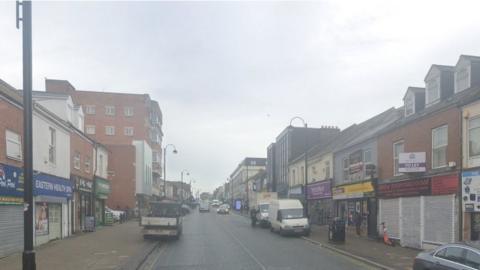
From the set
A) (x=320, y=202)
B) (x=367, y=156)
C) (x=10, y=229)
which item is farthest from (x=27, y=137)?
(x=320, y=202)

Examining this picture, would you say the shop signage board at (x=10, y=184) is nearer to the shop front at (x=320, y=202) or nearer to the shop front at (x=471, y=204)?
the shop front at (x=471, y=204)

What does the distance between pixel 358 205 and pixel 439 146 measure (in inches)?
462

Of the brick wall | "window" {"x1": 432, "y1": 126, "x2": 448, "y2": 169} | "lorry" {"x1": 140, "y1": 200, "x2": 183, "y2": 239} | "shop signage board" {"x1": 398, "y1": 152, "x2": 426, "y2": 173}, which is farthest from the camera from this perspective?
"lorry" {"x1": 140, "y1": 200, "x2": 183, "y2": 239}

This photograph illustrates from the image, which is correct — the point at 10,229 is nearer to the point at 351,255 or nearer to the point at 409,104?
the point at 351,255

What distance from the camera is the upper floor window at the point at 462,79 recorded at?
22.3m

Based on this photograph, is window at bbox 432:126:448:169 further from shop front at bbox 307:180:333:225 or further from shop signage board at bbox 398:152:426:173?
shop front at bbox 307:180:333:225

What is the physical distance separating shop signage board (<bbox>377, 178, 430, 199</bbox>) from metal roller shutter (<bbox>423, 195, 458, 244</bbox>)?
0.49 metres

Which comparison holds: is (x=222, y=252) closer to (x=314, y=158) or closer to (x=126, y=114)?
(x=314, y=158)

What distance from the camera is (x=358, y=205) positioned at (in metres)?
33.3

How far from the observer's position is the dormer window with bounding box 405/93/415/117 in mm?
27145

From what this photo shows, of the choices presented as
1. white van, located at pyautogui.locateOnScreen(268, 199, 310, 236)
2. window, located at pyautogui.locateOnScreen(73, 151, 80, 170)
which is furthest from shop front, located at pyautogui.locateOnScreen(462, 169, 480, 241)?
window, located at pyautogui.locateOnScreen(73, 151, 80, 170)

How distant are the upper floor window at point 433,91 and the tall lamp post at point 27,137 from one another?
65.4 feet

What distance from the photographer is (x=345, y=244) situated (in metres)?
26.0

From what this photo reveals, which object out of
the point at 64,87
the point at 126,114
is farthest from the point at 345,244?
the point at 126,114
